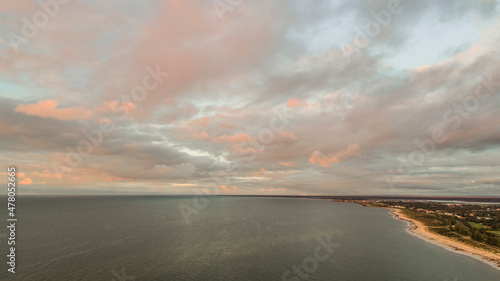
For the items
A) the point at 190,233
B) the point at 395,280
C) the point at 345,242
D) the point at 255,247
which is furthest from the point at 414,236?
the point at 190,233

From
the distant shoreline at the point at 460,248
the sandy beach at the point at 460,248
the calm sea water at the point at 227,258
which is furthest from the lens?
the sandy beach at the point at 460,248

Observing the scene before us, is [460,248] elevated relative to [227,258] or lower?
lower

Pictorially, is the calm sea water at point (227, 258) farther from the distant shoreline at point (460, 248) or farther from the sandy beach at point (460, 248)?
the sandy beach at point (460, 248)

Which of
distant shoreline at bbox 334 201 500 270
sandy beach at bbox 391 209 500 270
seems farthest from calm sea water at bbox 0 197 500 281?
sandy beach at bbox 391 209 500 270

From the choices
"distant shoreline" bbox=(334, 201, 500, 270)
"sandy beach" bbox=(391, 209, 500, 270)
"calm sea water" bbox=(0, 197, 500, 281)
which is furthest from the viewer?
"sandy beach" bbox=(391, 209, 500, 270)

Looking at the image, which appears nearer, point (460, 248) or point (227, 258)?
point (227, 258)

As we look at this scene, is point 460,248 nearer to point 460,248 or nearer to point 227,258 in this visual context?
point 460,248

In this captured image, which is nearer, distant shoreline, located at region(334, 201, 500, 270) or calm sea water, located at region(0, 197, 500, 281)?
calm sea water, located at region(0, 197, 500, 281)

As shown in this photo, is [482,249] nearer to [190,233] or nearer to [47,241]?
[190,233]

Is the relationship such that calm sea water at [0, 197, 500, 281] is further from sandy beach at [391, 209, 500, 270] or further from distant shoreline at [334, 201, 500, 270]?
sandy beach at [391, 209, 500, 270]

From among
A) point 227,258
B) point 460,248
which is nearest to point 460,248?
point 460,248

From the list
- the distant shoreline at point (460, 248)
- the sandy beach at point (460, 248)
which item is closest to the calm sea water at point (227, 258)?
the distant shoreline at point (460, 248)
